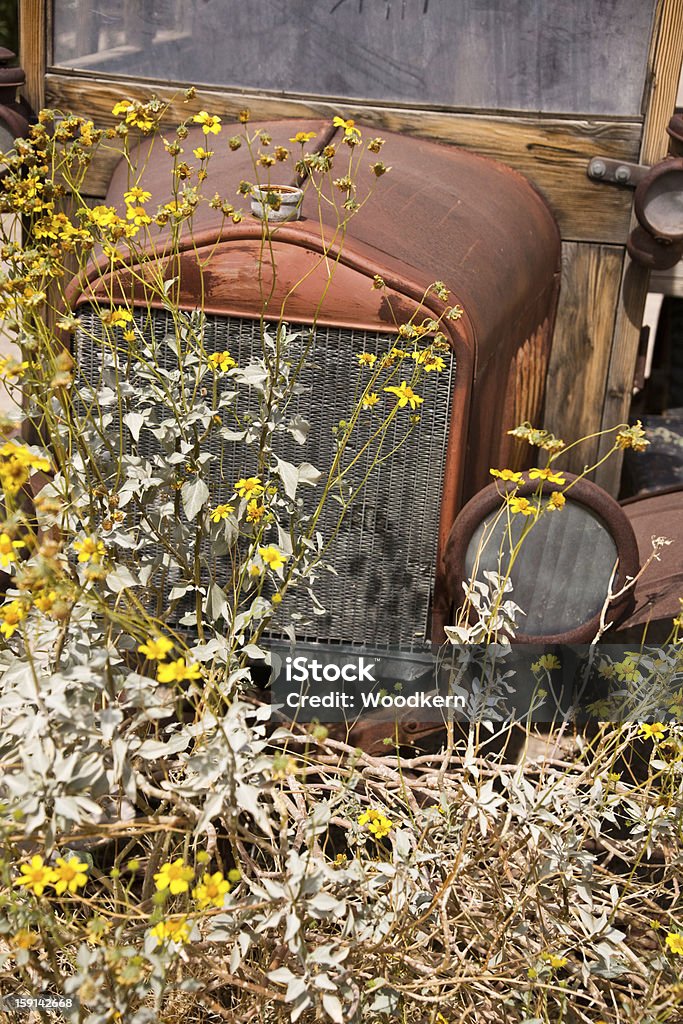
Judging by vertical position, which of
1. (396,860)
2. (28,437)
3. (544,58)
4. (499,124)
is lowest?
(396,860)

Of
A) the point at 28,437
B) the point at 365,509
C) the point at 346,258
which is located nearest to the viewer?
the point at 346,258

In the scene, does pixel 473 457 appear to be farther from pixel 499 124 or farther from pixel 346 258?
pixel 499 124

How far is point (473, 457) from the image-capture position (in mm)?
2357

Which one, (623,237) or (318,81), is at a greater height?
(318,81)

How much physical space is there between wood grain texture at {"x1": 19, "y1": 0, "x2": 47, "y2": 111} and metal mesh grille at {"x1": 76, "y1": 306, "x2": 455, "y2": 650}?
50.1 inches

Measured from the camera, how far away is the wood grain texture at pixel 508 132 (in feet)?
9.92

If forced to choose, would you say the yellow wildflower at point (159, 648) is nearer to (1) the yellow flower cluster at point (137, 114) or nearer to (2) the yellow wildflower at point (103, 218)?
(2) the yellow wildflower at point (103, 218)

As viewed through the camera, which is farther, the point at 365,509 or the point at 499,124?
the point at 499,124

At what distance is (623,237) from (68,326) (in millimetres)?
1979

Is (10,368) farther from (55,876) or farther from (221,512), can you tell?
(55,876)

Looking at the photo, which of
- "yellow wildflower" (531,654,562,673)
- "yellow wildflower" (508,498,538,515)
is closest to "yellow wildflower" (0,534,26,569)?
"yellow wildflower" (508,498,538,515)

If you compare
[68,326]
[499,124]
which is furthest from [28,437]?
[499,124]

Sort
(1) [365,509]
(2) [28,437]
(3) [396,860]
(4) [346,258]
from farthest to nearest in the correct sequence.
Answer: (2) [28,437] < (1) [365,509] < (4) [346,258] < (3) [396,860]

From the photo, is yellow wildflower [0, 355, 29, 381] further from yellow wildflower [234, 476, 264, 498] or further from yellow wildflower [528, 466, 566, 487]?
yellow wildflower [528, 466, 566, 487]
